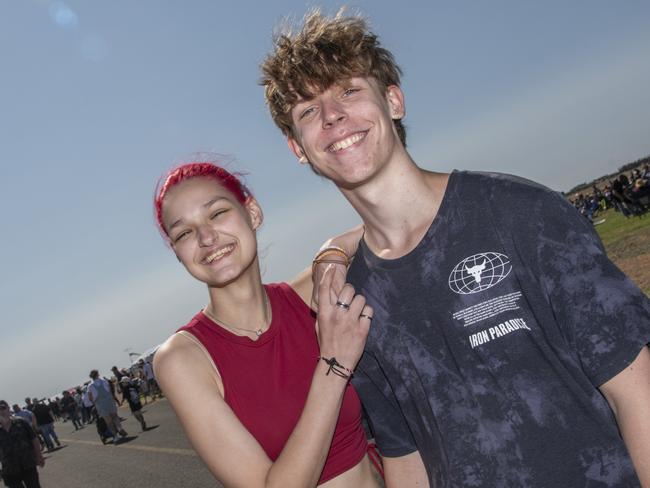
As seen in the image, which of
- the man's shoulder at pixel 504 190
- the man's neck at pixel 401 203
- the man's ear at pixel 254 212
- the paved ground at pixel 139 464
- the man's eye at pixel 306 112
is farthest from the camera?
the paved ground at pixel 139 464

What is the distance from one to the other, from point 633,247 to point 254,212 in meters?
16.4

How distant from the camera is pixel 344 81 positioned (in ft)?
7.70

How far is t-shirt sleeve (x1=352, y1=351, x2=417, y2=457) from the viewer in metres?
2.29

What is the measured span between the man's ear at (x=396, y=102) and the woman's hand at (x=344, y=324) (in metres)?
0.80

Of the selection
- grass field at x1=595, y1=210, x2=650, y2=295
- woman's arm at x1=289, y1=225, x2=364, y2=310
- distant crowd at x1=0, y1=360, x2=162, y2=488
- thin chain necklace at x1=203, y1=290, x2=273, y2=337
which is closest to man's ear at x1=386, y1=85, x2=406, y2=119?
woman's arm at x1=289, y1=225, x2=364, y2=310

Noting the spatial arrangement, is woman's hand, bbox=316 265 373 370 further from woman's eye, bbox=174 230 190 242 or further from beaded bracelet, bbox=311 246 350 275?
woman's eye, bbox=174 230 190 242

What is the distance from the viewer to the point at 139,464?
42.0 feet

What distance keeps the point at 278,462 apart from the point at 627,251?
1650 cm

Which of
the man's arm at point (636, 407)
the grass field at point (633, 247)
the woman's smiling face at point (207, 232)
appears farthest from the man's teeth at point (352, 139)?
the grass field at point (633, 247)

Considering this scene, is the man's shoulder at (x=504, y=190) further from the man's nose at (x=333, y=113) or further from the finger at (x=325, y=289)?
the finger at (x=325, y=289)

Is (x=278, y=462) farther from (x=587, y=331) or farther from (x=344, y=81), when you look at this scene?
(x=344, y=81)

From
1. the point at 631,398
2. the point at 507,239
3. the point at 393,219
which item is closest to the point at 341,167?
the point at 393,219

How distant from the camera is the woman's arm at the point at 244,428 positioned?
2164mm

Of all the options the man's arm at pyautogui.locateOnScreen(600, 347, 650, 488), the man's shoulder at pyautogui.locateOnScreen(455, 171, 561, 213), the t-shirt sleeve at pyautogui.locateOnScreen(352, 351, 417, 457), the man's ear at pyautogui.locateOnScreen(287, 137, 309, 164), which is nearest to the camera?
the man's arm at pyautogui.locateOnScreen(600, 347, 650, 488)
